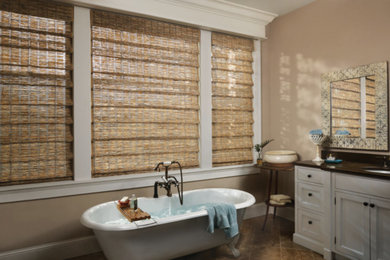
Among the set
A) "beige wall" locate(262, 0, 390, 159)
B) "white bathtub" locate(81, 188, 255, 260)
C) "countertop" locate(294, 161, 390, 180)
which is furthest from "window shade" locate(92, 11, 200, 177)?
"countertop" locate(294, 161, 390, 180)

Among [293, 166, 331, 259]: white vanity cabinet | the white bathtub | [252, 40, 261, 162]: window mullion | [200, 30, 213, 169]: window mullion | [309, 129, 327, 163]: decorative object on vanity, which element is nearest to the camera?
the white bathtub

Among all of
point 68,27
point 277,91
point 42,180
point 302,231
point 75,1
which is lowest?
point 302,231

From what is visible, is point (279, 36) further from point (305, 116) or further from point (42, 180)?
point (42, 180)

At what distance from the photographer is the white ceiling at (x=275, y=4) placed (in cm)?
348

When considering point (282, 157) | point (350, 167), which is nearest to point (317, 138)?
point (282, 157)

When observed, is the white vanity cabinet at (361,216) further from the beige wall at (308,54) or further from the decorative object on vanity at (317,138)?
the beige wall at (308,54)

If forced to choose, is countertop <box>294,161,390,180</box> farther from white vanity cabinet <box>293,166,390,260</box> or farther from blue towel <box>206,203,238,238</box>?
blue towel <box>206,203,238,238</box>

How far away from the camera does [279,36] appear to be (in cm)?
392

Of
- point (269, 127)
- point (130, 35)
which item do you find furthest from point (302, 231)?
point (130, 35)

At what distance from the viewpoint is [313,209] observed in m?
2.87

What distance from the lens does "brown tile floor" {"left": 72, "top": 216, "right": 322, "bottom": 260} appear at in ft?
9.07

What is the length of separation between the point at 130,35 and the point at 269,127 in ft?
Result: 7.44

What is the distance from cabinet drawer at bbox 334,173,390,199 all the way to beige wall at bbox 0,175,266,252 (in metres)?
2.13

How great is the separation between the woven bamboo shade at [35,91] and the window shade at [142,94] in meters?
0.28
